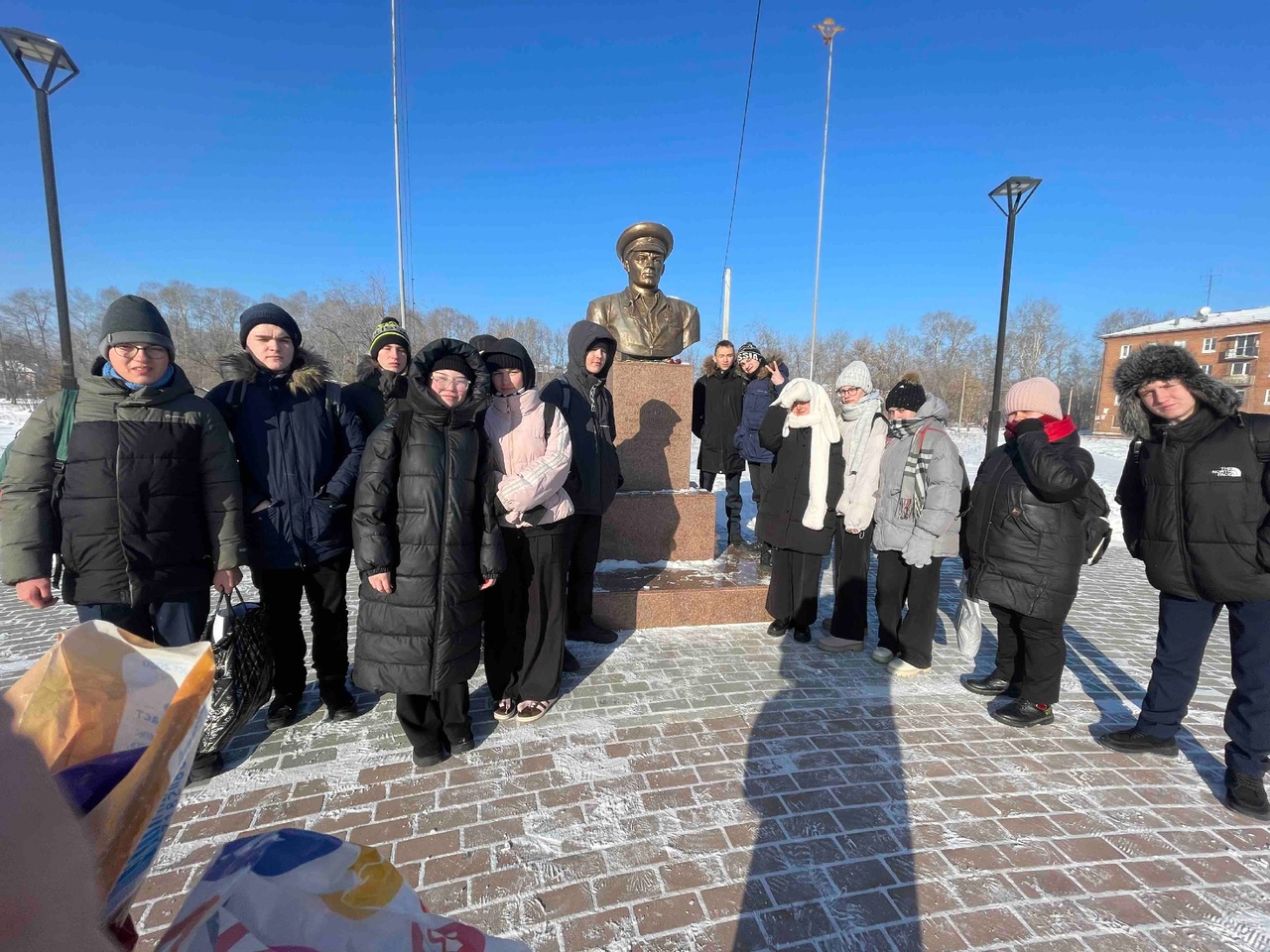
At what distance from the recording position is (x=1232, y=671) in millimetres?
2701

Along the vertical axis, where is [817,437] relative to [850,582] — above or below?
above

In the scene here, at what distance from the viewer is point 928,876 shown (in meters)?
2.21

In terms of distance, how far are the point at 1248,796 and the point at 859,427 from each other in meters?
2.59

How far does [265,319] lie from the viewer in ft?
9.39

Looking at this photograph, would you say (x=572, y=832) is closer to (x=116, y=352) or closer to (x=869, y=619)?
(x=116, y=352)

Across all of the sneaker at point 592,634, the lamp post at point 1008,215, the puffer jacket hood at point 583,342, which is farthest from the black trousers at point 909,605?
the lamp post at point 1008,215

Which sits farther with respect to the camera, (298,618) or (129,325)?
(298,618)

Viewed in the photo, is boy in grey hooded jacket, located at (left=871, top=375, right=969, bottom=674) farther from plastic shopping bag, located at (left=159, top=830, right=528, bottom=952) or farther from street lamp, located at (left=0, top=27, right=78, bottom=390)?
street lamp, located at (left=0, top=27, right=78, bottom=390)

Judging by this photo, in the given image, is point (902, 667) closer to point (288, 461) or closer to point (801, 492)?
point (801, 492)

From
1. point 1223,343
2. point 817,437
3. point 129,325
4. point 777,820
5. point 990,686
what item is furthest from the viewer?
point 1223,343

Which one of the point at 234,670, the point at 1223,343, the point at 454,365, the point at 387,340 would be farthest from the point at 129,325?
the point at 1223,343

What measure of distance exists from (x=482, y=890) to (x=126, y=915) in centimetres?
177

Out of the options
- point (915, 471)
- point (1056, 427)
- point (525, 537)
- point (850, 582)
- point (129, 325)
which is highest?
point (129, 325)

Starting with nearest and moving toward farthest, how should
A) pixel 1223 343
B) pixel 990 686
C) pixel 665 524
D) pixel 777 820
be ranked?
pixel 777 820 < pixel 990 686 < pixel 665 524 < pixel 1223 343
